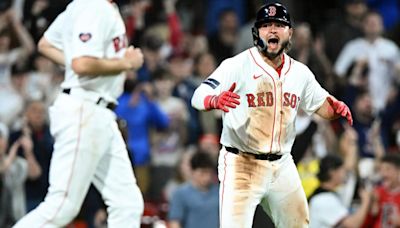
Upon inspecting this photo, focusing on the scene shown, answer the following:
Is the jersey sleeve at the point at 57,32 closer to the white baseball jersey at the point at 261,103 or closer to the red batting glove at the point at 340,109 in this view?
the white baseball jersey at the point at 261,103

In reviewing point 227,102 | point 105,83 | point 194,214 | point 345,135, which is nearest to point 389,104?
point 345,135

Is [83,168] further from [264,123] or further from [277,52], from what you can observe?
[277,52]

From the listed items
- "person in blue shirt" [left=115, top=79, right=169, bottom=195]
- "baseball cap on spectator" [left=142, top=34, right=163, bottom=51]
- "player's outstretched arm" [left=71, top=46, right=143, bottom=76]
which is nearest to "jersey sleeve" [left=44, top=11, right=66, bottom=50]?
"player's outstretched arm" [left=71, top=46, right=143, bottom=76]

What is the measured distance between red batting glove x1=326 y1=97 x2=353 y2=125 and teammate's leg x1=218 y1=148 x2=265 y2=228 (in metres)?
0.61

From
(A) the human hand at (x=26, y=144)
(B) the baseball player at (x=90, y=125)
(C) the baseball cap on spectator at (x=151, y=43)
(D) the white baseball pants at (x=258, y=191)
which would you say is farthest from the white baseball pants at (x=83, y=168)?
(C) the baseball cap on spectator at (x=151, y=43)

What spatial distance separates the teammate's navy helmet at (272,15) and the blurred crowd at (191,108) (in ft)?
10.3

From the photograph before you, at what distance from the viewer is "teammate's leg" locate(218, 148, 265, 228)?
760 centimetres

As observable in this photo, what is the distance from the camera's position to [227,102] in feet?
23.1

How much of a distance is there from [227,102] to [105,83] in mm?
1607

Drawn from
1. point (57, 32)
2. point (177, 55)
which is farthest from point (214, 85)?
point (177, 55)

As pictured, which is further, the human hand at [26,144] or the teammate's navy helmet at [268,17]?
the human hand at [26,144]

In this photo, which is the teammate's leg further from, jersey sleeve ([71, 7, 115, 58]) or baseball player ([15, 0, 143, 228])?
jersey sleeve ([71, 7, 115, 58])

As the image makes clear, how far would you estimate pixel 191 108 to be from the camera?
46.6 feet

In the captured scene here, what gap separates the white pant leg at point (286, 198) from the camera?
25.4 feet
